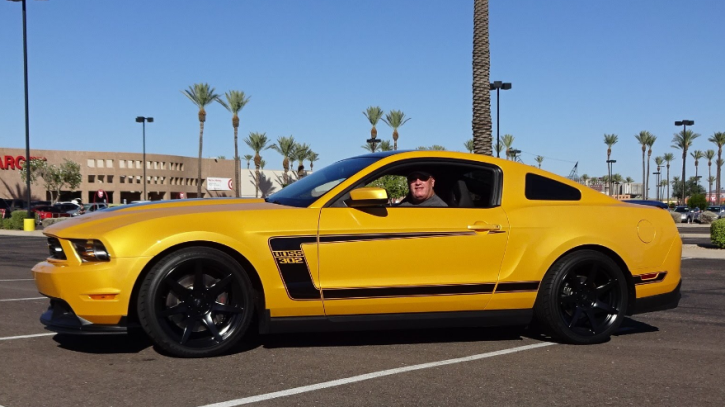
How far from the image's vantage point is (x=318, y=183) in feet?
18.9

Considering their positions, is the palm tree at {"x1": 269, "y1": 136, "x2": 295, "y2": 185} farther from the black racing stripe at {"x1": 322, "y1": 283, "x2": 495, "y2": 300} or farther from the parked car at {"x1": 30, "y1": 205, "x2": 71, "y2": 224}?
the black racing stripe at {"x1": 322, "y1": 283, "x2": 495, "y2": 300}

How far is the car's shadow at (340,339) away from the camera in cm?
535

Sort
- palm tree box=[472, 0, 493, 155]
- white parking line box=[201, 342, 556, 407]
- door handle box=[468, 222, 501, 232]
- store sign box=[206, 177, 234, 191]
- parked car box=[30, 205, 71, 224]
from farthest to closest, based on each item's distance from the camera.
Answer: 1. store sign box=[206, 177, 234, 191]
2. parked car box=[30, 205, 71, 224]
3. palm tree box=[472, 0, 493, 155]
4. door handle box=[468, 222, 501, 232]
5. white parking line box=[201, 342, 556, 407]

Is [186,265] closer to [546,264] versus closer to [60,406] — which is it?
[60,406]

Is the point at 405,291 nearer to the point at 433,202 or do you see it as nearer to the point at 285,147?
the point at 433,202

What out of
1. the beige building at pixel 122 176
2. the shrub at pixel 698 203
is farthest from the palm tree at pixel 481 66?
the beige building at pixel 122 176

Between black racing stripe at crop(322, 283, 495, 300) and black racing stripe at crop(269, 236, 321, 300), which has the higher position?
black racing stripe at crop(269, 236, 321, 300)

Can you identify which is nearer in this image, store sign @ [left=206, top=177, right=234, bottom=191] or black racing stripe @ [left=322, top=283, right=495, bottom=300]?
black racing stripe @ [left=322, top=283, right=495, bottom=300]

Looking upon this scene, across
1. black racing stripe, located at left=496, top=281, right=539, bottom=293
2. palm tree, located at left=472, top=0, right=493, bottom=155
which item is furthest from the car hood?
palm tree, located at left=472, top=0, right=493, bottom=155

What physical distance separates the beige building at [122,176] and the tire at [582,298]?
212ft

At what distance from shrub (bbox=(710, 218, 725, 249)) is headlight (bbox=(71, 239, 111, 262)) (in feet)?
56.7

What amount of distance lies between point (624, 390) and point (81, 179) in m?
77.0

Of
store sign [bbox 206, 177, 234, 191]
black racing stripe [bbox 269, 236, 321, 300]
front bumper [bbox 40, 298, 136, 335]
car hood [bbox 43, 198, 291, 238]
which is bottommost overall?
front bumper [bbox 40, 298, 136, 335]

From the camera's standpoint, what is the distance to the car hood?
193 inches
